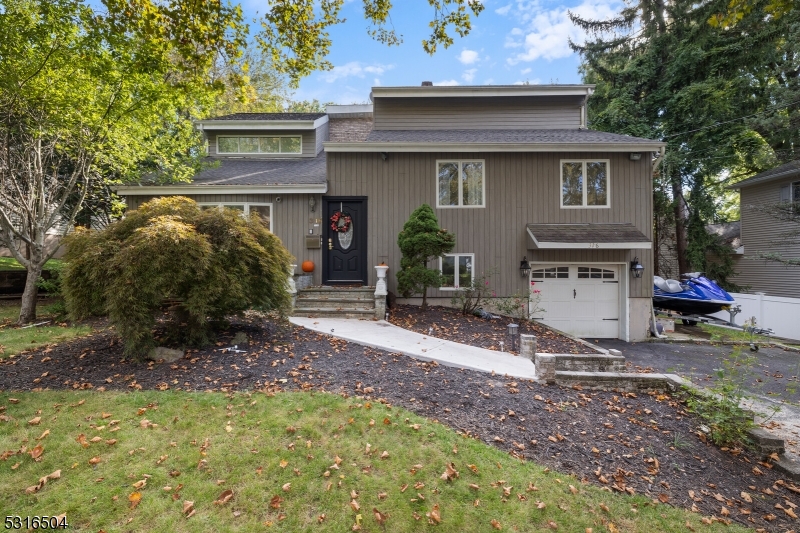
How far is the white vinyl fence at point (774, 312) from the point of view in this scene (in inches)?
413

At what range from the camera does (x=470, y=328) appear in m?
7.39

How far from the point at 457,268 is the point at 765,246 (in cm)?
1432

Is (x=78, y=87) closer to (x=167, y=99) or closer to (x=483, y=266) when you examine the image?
(x=167, y=99)

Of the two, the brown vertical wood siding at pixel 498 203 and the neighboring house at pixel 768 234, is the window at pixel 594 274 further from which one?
the neighboring house at pixel 768 234

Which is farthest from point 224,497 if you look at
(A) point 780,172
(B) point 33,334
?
(A) point 780,172

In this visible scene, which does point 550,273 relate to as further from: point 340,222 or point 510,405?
point 510,405

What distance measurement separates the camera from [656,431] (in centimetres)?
360

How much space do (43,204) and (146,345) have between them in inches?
200

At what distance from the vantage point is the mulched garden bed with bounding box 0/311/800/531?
9.44ft

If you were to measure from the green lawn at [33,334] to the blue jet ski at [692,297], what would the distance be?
15088 mm

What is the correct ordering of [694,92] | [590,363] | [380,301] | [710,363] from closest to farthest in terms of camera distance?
[590,363], [710,363], [380,301], [694,92]

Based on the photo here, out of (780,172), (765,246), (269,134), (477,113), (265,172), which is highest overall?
(477,113)

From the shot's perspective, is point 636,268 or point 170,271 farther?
point 636,268

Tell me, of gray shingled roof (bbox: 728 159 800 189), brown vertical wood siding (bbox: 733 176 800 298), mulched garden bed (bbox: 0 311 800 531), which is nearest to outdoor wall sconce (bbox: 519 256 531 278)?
mulched garden bed (bbox: 0 311 800 531)
